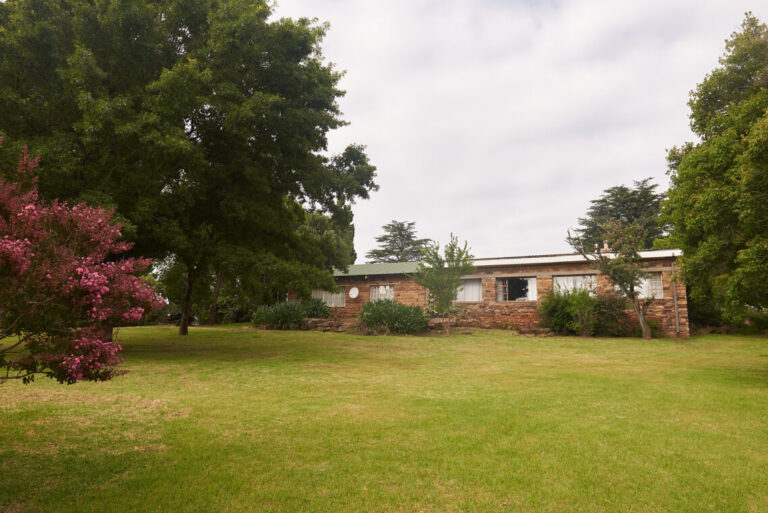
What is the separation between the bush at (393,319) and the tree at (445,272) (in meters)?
1.27

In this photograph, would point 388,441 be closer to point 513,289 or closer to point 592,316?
point 592,316

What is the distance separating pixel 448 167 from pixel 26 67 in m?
22.3

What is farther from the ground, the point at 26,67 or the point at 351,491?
the point at 26,67

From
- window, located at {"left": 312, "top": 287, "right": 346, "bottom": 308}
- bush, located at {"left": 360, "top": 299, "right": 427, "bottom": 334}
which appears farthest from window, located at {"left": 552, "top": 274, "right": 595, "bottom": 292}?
window, located at {"left": 312, "top": 287, "right": 346, "bottom": 308}

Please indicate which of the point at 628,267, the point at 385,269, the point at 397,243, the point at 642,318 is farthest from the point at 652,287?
the point at 397,243

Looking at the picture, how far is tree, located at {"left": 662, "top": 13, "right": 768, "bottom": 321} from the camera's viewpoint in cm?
763

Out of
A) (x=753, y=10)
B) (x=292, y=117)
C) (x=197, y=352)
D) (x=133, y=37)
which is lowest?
(x=197, y=352)

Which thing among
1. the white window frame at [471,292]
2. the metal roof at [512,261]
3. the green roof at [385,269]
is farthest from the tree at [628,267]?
the green roof at [385,269]

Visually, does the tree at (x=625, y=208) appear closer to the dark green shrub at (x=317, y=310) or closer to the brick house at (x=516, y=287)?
the brick house at (x=516, y=287)

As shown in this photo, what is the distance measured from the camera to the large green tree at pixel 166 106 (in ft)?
32.6

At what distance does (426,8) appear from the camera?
11.0m

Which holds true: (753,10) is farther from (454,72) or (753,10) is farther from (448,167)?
(448,167)

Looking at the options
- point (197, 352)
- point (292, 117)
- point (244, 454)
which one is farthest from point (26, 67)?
point (244, 454)

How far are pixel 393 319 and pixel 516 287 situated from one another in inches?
262
